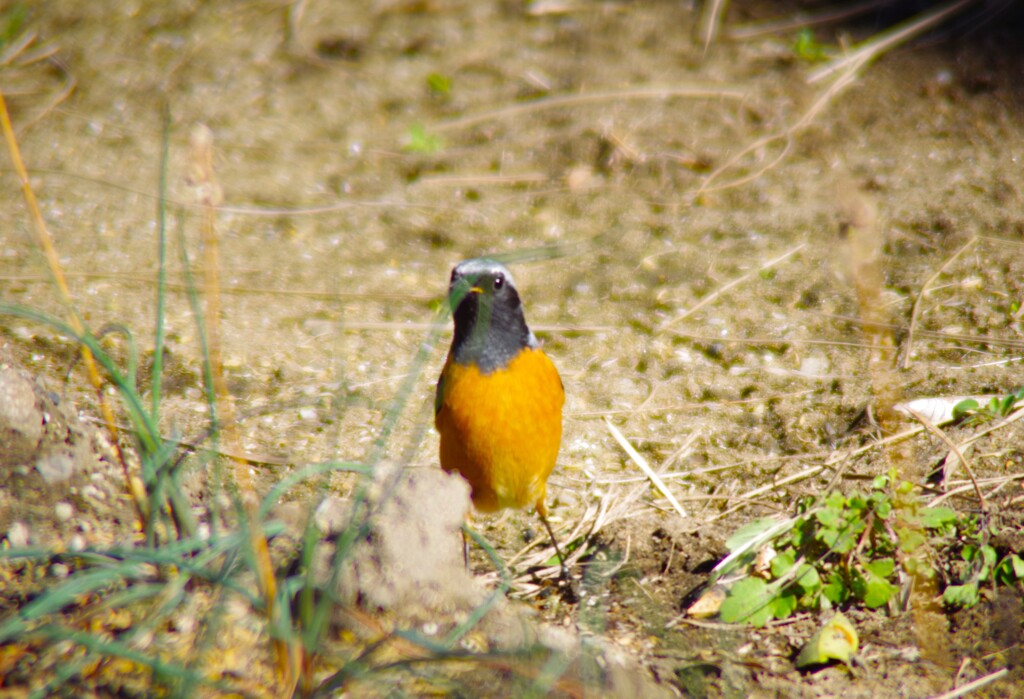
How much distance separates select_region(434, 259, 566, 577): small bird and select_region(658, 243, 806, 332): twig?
1352 millimetres

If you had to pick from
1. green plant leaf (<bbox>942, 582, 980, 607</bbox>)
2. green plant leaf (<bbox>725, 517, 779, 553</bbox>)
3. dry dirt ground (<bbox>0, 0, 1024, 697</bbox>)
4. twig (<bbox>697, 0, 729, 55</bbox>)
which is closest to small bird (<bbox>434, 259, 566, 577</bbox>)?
dry dirt ground (<bbox>0, 0, 1024, 697</bbox>)

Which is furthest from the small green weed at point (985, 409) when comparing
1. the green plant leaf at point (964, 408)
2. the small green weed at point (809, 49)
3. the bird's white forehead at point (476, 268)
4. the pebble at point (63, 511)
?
the small green weed at point (809, 49)

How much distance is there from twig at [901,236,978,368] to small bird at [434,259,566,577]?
1.64 metres

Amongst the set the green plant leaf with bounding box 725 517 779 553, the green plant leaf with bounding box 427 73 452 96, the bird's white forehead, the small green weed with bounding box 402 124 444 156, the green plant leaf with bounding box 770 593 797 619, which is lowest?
the small green weed with bounding box 402 124 444 156

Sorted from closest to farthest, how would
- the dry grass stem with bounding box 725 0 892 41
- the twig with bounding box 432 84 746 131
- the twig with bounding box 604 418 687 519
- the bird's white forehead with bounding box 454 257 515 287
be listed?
the bird's white forehead with bounding box 454 257 515 287, the twig with bounding box 604 418 687 519, the twig with bounding box 432 84 746 131, the dry grass stem with bounding box 725 0 892 41

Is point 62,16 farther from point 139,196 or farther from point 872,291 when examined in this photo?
point 872,291

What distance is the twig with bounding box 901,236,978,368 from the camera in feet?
12.9

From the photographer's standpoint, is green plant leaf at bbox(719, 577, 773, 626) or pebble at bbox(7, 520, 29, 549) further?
green plant leaf at bbox(719, 577, 773, 626)

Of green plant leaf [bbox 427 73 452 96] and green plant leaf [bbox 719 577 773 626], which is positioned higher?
green plant leaf [bbox 719 577 773 626]

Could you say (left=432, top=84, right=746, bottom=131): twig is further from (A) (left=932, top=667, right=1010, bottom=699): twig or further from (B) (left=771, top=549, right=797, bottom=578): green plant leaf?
(A) (left=932, top=667, right=1010, bottom=699): twig

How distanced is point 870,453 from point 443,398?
5.14 feet

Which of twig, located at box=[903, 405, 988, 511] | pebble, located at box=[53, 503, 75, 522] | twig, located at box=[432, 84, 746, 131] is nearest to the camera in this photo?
pebble, located at box=[53, 503, 75, 522]

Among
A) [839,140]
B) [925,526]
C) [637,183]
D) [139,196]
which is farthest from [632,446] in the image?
[139,196]

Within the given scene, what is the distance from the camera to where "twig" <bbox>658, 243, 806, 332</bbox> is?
4523mm
